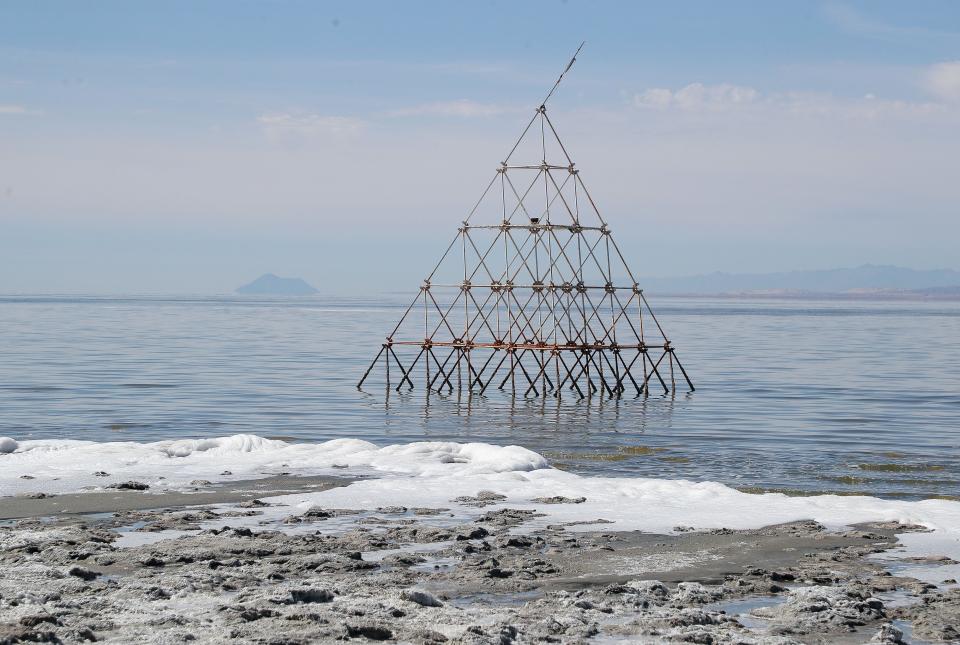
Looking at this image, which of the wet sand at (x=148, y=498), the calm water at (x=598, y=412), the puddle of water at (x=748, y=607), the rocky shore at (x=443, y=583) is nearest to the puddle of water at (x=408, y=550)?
the rocky shore at (x=443, y=583)

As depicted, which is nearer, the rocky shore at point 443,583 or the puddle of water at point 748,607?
the rocky shore at point 443,583

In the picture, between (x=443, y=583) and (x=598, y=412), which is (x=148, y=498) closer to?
(x=443, y=583)

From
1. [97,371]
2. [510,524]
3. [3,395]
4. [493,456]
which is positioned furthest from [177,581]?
[97,371]

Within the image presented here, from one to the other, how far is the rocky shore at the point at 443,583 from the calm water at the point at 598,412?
801 centimetres

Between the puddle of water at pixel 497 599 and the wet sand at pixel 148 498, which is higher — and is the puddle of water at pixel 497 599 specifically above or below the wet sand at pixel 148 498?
below

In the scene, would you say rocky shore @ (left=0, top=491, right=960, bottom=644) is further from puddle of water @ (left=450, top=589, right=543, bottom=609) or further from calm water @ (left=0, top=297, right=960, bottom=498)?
calm water @ (left=0, top=297, right=960, bottom=498)

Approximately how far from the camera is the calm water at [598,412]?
927 inches

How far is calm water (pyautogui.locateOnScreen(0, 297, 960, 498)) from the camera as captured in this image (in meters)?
23.5

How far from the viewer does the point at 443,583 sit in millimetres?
10859

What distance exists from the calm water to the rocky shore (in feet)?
26.3

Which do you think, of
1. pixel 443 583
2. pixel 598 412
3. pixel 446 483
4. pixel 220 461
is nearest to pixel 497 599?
pixel 443 583

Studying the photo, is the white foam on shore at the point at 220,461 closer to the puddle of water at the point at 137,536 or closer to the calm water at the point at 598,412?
the calm water at the point at 598,412

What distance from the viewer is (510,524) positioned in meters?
14.1

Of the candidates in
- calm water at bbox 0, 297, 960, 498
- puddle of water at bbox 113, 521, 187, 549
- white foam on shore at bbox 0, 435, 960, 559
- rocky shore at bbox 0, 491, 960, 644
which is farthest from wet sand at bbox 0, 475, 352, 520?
calm water at bbox 0, 297, 960, 498
